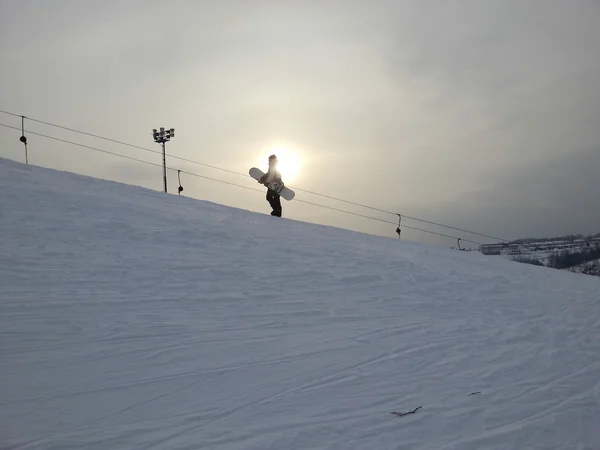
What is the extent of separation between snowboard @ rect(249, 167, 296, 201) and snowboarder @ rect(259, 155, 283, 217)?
0.37ft

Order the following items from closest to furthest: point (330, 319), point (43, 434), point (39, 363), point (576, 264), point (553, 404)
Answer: point (43, 434) < point (39, 363) < point (553, 404) < point (330, 319) < point (576, 264)

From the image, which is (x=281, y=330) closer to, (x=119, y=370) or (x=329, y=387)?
(x=329, y=387)

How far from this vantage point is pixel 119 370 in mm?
5555

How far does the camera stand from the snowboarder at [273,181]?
18331mm

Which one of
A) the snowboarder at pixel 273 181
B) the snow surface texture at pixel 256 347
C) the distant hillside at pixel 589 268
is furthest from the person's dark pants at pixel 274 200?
the distant hillside at pixel 589 268

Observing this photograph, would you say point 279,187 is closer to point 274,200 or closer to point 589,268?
point 274,200

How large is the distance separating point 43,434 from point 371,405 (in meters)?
3.41

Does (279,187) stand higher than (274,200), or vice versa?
(279,187)

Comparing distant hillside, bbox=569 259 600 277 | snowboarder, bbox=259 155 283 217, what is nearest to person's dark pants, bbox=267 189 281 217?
snowboarder, bbox=259 155 283 217

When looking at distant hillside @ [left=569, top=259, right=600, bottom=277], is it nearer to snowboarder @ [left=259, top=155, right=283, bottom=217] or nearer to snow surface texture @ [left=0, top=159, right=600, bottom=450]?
snowboarder @ [left=259, top=155, right=283, bottom=217]

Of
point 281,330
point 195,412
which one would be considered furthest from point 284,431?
point 281,330

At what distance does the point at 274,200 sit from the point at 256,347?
12325 millimetres

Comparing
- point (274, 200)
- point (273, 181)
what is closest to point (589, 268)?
point (274, 200)

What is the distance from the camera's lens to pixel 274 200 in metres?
18.8
